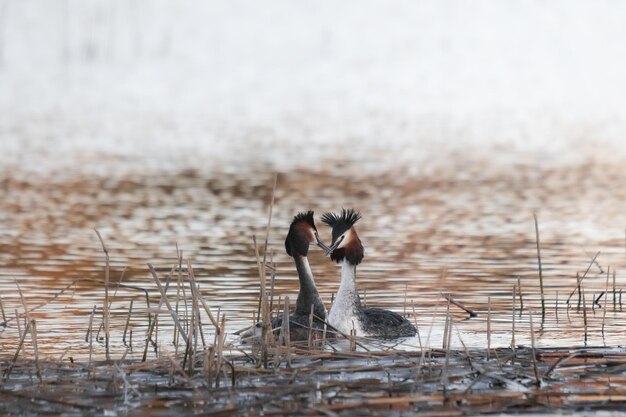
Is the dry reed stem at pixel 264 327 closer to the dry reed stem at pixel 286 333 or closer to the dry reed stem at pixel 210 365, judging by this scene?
the dry reed stem at pixel 286 333

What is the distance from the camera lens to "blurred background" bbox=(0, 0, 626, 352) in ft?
62.3

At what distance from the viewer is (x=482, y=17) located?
122 meters

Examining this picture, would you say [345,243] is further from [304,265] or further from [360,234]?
[360,234]

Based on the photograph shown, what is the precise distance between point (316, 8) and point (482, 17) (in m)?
13.8

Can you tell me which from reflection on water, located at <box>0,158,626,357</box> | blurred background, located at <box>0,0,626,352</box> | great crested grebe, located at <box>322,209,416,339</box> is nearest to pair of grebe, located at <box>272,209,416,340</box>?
great crested grebe, located at <box>322,209,416,339</box>

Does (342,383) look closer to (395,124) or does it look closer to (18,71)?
(395,124)

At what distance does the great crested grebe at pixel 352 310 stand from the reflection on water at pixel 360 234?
24 centimetres

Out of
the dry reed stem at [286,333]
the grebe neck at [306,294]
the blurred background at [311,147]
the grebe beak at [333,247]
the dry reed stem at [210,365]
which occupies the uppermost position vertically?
the blurred background at [311,147]

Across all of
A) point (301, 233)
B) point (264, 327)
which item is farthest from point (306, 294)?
point (264, 327)

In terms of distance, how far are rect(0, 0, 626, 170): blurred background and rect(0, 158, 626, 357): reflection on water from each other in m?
5.35

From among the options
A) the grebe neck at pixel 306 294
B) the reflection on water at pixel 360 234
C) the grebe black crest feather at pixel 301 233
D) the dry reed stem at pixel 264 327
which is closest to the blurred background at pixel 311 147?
the reflection on water at pixel 360 234

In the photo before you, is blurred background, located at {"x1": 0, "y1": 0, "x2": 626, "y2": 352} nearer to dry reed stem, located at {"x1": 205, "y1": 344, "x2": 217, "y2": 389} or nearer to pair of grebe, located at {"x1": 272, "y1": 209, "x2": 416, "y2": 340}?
pair of grebe, located at {"x1": 272, "y1": 209, "x2": 416, "y2": 340}

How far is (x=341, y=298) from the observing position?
13797 millimetres

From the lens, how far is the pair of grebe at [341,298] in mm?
13688
